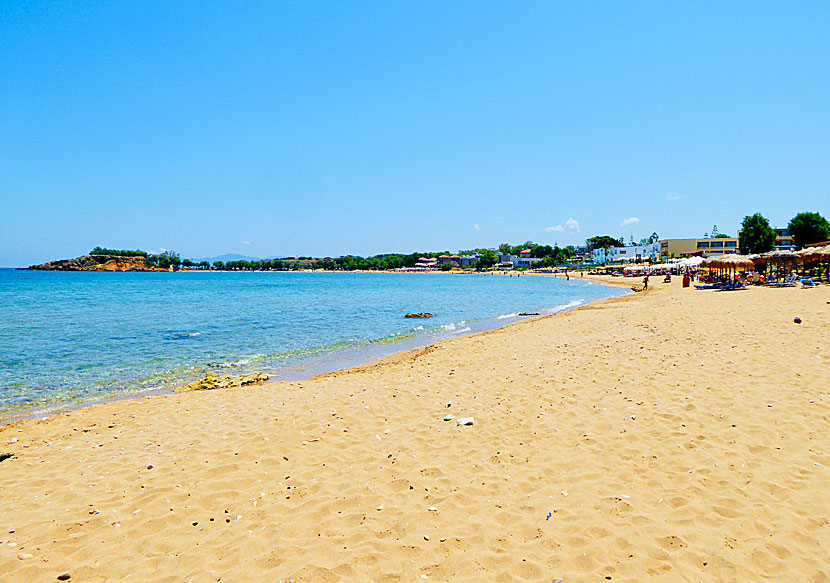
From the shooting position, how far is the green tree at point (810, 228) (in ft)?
220

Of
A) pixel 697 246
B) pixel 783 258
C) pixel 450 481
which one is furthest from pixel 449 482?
pixel 697 246

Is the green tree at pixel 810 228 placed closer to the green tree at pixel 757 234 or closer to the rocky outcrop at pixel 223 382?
the green tree at pixel 757 234

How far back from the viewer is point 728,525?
374cm

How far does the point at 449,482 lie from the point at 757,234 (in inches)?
3404

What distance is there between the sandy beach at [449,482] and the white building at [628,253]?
13708cm

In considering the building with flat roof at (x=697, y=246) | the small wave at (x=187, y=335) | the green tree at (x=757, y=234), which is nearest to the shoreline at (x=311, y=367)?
the small wave at (x=187, y=335)

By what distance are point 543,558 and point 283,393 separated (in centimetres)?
722

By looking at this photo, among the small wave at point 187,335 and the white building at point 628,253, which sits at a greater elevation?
the white building at point 628,253

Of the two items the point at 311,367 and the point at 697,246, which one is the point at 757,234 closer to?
the point at 697,246

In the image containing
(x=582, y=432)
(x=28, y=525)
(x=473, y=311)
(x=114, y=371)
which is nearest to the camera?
(x=28, y=525)

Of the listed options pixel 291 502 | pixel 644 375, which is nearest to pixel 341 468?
pixel 291 502

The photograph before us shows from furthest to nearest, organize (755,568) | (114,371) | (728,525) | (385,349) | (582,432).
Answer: (385,349) < (114,371) < (582,432) < (728,525) < (755,568)

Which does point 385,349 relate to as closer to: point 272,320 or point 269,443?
point 269,443

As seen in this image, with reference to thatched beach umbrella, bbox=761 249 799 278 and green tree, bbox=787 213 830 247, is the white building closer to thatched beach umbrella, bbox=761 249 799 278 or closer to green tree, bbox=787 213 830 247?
green tree, bbox=787 213 830 247
